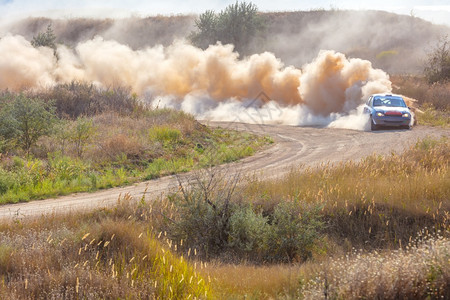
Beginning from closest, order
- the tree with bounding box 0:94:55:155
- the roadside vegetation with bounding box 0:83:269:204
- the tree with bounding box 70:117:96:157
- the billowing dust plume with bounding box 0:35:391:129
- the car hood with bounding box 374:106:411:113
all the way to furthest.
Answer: the roadside vegetation with bounding box 0:83:269:204 → the tree with bounding box 0:94:55:155 → the tree with bounding box 70:117:96:157 → the car hood with bounding box 374:106:411:113 → the billowing dust plume with bounding box 0:35:391:129

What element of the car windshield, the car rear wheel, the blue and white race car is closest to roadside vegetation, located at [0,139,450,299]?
the blue and white race car

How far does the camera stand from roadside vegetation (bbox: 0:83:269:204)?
15.2 meters

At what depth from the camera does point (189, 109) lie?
1497 inches

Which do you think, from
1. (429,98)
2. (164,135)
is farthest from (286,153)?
(429,98)

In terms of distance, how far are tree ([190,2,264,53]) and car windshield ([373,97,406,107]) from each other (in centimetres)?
3615

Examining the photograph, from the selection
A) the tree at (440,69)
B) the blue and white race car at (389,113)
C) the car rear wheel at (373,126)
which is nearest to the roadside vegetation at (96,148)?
the car rear wheel at (373,126)

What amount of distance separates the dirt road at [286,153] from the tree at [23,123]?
5584 millimetres

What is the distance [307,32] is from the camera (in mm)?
82125

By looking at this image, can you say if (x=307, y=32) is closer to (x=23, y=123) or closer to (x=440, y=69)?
(x=440, y=69)

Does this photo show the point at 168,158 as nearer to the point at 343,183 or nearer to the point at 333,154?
the point at 333,154

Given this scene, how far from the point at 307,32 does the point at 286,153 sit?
65.9 metres

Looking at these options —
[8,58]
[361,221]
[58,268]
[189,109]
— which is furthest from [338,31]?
[58,268]

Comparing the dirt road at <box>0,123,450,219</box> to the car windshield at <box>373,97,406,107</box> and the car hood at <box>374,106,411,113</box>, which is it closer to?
the car hood at <box>374,106,411,113</box>

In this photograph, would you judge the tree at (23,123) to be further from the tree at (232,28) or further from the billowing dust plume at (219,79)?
the tree at (232,28)
